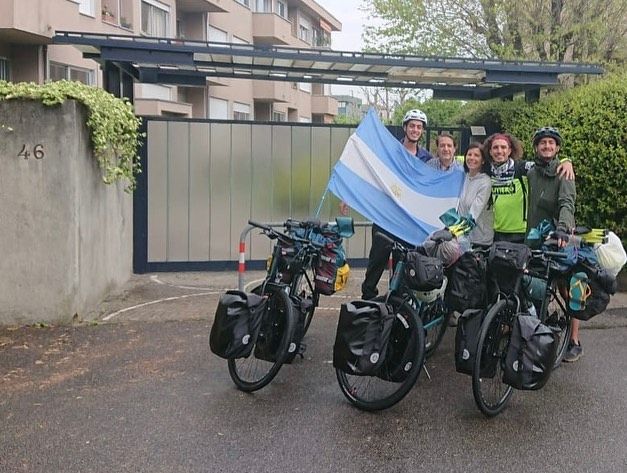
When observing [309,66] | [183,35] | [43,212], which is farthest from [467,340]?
[183,35]

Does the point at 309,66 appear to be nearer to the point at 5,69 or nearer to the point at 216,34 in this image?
the point at 5,69

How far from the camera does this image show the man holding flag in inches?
229

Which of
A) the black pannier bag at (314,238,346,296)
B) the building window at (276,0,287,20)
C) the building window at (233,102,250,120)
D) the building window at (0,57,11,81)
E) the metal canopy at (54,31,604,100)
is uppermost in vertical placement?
the building window at (276,0,287,20)

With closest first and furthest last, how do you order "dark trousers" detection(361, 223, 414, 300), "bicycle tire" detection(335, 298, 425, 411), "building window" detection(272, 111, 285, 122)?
"bicycle tire" detection(335, 298, 425, 411), "dark trousers" detection(361, 223, 414, 300), "building window" detection(272, 111, 285, 122)

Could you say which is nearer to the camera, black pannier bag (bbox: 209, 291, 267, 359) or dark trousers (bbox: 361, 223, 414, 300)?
black pannier bag (bbox: 209, 291, 267, 359)

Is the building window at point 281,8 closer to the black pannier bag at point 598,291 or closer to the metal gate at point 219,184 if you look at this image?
the metal gate at point 219,184

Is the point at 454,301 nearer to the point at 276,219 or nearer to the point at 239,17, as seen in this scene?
the point at 276,219

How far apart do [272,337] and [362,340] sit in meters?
0.77

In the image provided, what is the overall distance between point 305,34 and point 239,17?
12487mm

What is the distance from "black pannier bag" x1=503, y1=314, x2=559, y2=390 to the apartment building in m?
14.8

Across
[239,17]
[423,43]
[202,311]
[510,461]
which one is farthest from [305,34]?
[510,461]

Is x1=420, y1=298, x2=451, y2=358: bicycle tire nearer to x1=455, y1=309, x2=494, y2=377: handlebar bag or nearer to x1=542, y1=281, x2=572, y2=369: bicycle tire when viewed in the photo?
x1=455, y1=309, x2=494, y2=377: handlebar bag

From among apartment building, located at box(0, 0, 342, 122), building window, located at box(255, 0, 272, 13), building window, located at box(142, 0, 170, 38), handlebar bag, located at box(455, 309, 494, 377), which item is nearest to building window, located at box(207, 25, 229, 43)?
apartment building, located at box(0, 0, 342, 122)

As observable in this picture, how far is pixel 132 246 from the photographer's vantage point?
947 cm
